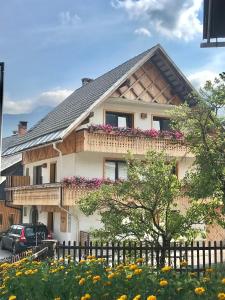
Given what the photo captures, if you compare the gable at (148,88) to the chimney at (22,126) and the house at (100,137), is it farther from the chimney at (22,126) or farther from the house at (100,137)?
the chimney at (22,126)

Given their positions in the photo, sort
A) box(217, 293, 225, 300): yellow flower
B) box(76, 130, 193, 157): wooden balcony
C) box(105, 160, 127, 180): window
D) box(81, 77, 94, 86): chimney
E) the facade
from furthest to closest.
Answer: box(81, 77, 94, 86): chimney → the facade → box(105, 160, 127, 180): window → box(76, 130, 193, 157): wooden balcony → box(217, 293, 225, 300): yellow flower

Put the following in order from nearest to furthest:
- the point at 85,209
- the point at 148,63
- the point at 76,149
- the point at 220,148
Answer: the point at 220,148 → the point at 85,209 → the point at 76,149 → the point at 148,63

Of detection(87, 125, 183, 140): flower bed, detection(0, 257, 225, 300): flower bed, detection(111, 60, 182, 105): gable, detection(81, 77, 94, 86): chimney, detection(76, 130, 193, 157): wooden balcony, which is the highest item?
detection(81, 77, 94, 86): chimney

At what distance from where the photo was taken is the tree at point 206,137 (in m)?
10.5

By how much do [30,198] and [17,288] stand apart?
22396mm

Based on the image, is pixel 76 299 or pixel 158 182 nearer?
pixel 76 299

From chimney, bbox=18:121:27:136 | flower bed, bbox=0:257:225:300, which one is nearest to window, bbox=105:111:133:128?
flower bed, bbox=0:257:225:300

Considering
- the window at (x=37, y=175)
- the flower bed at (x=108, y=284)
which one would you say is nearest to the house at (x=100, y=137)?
the window at (x=37, y=175)

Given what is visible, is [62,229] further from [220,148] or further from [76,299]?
[76,299]

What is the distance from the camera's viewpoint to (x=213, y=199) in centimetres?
1166

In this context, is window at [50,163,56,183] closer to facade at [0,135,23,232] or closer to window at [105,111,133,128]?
window at [105,111,133,128]

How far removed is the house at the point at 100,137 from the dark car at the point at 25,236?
1.54m

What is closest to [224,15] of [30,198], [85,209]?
[85,209]

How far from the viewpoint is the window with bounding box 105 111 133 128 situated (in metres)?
27.9
